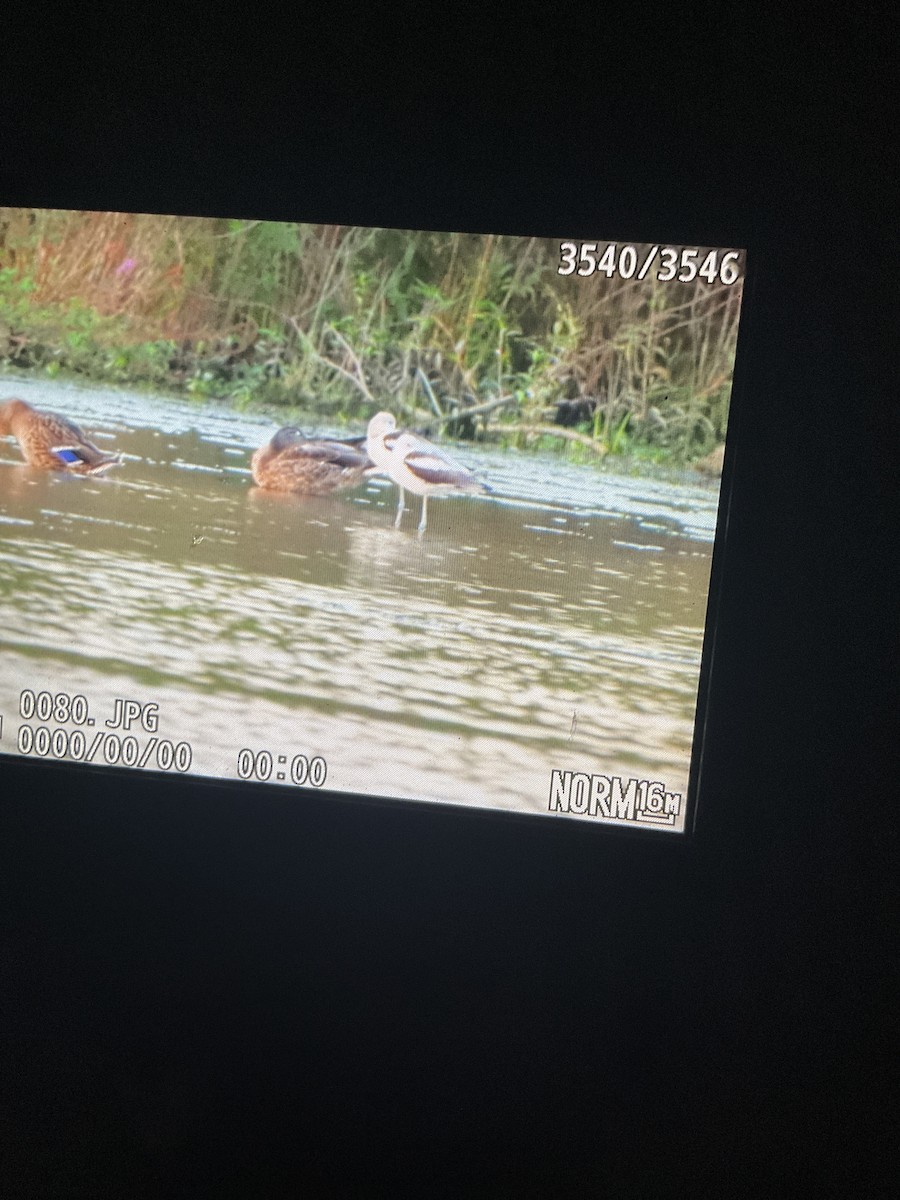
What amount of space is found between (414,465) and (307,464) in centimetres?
20

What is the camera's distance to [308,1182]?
2100 mm

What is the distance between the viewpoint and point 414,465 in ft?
6.61

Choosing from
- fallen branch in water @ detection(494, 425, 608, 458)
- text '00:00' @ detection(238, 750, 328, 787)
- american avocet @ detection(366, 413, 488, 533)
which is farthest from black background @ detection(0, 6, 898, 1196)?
american avocet @ detection(366, 413, 488, 533)

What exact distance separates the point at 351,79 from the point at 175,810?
4.60 ft

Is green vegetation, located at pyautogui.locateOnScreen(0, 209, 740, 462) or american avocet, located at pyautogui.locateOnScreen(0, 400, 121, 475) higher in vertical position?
green vegetation, located at pyautogui.locateOnScreen(0, 209, 740, 462)

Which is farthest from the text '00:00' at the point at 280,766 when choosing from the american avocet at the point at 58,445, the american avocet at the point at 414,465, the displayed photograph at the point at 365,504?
the american avocet at the point at 58,445

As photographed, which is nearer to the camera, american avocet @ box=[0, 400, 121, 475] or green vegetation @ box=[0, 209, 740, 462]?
green vegetation @ box=[0, 209, 740, 462]

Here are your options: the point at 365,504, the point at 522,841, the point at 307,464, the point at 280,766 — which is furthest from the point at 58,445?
the point at 522,841

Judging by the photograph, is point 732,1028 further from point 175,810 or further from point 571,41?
point 571,41

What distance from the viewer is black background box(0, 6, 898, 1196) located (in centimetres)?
195

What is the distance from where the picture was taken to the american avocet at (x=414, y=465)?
6.60 feet

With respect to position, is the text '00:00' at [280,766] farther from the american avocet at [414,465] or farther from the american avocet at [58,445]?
the american avocet at [58,445]

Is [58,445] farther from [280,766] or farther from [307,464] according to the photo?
[280,766]

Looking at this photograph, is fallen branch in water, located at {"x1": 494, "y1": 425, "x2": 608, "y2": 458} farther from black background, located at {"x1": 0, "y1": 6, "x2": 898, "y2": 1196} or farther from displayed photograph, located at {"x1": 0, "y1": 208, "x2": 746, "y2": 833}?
black background, located at {"x1": 0, "y1": 6, "x2": 898, "y2": 1196}
